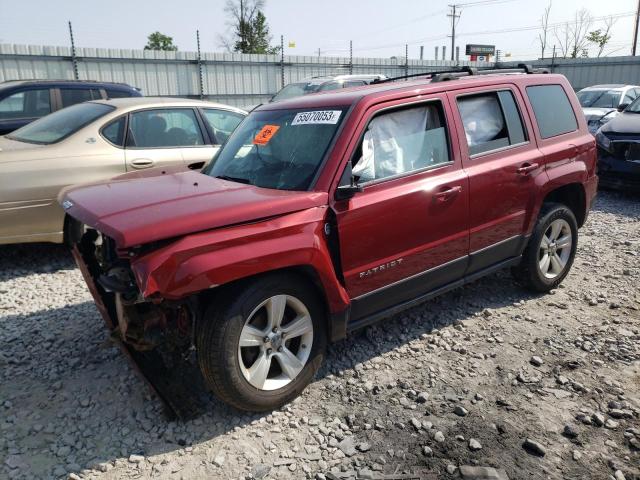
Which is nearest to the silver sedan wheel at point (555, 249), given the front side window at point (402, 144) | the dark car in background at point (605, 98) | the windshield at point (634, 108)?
the front side window at point (402, 144)

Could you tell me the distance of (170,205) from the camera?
2816 millimetres

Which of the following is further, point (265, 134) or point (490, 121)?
point (490, 121)

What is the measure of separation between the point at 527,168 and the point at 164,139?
→ 12.4 ft

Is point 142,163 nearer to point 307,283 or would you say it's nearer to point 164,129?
point 164,129

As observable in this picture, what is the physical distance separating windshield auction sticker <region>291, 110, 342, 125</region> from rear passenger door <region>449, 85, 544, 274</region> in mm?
954

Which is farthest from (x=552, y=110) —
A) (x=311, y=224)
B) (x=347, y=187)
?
(x=311, y=224)

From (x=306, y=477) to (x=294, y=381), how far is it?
0.62 metres

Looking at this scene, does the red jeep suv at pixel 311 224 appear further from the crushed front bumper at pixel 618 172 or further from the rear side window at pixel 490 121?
the crushed front bumper at pixel 618 172

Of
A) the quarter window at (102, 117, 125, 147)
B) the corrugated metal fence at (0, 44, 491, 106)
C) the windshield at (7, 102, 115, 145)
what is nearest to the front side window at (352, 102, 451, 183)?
the quarter window at (102, 117, 125, 147)

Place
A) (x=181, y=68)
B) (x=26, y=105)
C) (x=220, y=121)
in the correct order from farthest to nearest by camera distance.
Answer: (x=181, y=68) < (x=26, y=105) < (x=220, y=121)

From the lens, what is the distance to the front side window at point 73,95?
746 cm

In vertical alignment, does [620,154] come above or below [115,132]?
below

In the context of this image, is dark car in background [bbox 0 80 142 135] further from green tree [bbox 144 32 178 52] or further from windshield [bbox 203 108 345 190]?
green tree [bbox 144 32 178 52]

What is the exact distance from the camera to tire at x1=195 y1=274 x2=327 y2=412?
2.72 m
